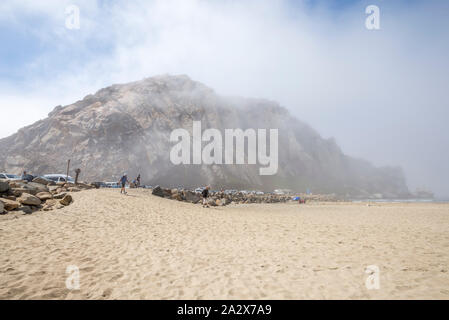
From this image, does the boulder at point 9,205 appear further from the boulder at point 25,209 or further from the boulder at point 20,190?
the boulder at point 20,190

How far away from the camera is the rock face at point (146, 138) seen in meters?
66.5

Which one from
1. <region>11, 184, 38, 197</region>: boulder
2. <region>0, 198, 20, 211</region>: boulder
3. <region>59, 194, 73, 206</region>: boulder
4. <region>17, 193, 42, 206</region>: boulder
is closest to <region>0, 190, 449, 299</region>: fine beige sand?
<region>0, 198, 20, 211</region>: boulder

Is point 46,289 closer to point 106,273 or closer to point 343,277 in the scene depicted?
point 106,273

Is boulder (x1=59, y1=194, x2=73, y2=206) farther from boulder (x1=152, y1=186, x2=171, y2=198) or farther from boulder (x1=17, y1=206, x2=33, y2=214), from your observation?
boulder (x1=152, y1=186, x2=171, y2=198)

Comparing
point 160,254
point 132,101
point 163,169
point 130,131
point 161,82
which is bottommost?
point 160,254

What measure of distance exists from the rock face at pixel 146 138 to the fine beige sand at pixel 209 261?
61257mm

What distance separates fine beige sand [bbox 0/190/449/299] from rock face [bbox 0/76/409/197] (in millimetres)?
61257

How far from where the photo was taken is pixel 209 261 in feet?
22.5

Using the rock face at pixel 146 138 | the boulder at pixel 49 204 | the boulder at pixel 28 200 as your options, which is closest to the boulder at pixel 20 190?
the boulder at pixel 28 200

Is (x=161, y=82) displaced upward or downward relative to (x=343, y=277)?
upward

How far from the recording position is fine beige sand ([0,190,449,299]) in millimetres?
4930

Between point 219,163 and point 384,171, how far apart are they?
6266 inches

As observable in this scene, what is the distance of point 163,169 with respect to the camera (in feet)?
237

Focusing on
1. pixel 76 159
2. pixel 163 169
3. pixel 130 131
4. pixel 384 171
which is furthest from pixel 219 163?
pixel 384 171
